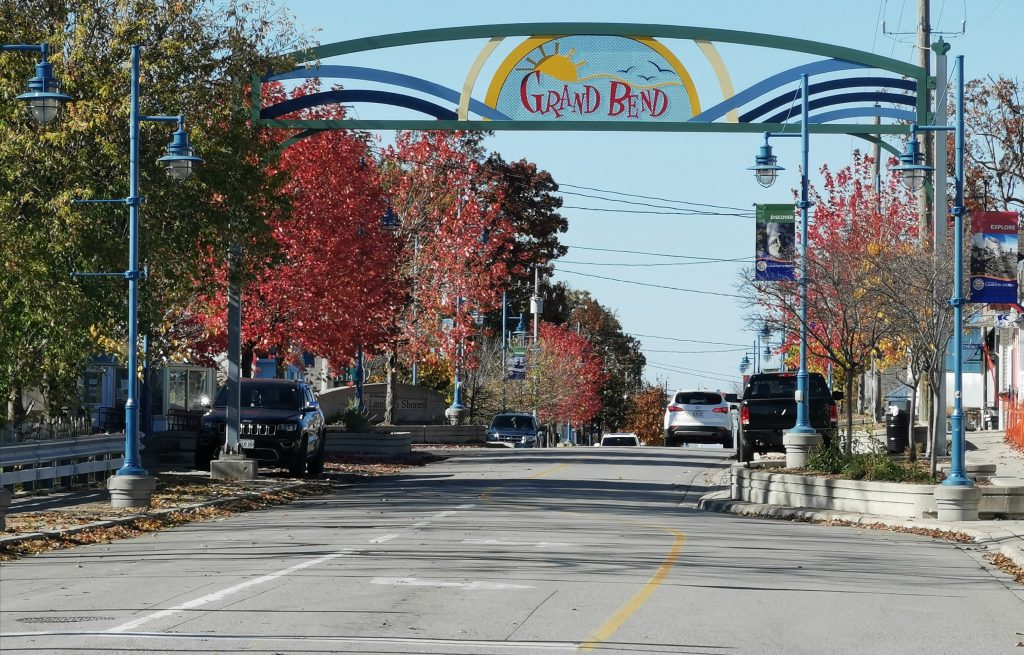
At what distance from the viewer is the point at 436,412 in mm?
67125

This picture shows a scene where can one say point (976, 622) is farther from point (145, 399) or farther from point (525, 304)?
point (525, 304)

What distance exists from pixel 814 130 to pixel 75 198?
46.4 feet

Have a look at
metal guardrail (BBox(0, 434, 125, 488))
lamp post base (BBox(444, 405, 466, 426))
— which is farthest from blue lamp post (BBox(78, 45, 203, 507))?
lamp post base (BBox(444, 405, 466, 426))

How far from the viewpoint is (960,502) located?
835 inches

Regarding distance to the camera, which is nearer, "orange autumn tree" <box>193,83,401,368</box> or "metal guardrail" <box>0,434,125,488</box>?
"metal guardrail" <box>0,434,125,488</box>

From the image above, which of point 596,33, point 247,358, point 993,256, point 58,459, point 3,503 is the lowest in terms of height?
point 3,503

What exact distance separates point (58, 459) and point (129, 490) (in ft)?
13.3

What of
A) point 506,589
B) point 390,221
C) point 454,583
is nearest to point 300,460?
point 390,221

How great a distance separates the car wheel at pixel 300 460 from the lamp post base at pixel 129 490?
8.80 m

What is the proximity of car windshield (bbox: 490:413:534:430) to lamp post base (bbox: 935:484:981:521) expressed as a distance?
132 feet

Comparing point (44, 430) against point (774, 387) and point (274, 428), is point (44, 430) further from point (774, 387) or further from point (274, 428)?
point (774, 387)

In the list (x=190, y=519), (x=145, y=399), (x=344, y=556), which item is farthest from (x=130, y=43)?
(x=145, y=399)

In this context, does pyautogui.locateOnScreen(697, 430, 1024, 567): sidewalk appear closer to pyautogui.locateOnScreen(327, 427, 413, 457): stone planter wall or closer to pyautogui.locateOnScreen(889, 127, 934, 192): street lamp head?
pyautogui.locateOnScreen(889, 127, 934, 192): street lamp head

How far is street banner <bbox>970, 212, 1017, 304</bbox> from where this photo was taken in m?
24.0
